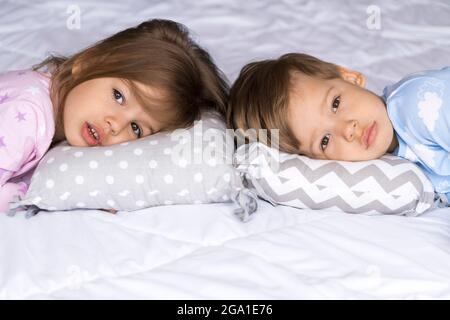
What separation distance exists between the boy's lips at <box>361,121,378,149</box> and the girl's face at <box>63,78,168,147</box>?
498mm

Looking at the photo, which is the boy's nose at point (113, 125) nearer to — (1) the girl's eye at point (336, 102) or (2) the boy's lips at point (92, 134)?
(2) the boy's lips at point (92, 134)

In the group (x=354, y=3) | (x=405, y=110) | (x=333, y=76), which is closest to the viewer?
(x=405, y=110)

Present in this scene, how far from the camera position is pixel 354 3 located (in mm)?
2074

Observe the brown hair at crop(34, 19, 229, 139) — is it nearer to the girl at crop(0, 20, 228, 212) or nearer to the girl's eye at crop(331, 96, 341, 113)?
the girl at crop(0, 20, 228, 212)

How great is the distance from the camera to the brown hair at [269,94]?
1.50m

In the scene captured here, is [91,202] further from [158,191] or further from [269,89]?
[269,89]

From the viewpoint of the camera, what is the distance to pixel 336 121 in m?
1.46

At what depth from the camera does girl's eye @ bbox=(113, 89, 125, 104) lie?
1.50 metres

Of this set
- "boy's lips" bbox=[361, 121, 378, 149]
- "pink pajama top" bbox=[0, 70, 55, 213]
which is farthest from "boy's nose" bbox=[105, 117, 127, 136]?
"boy's lips" bbox=[361, 121, 378, 149]

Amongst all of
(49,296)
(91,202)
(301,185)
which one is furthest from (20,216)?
(301,185)

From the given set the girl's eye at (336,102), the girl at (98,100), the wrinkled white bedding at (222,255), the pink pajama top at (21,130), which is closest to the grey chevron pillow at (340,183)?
the wrinkled white bedding at (222,255)

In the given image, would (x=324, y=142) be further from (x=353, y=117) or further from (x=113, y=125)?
(x=113, y=125)

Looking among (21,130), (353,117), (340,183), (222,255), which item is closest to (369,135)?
(353,117)
